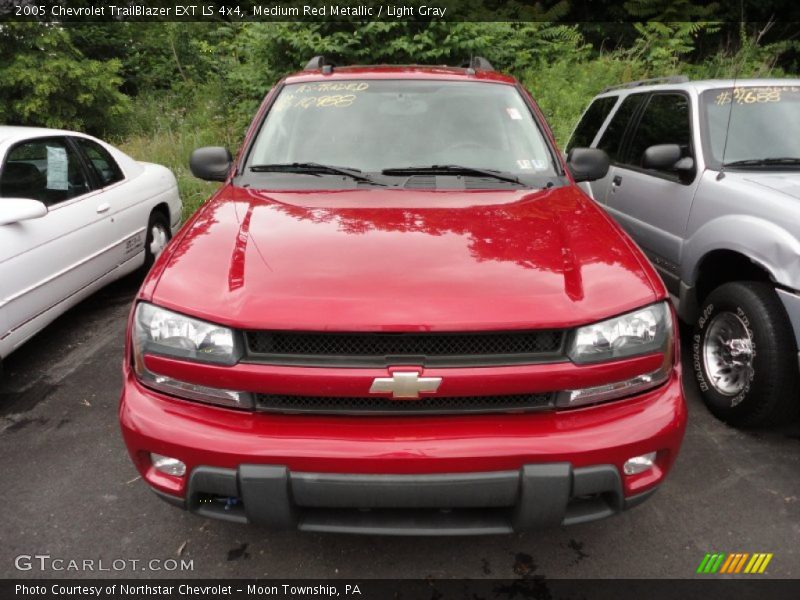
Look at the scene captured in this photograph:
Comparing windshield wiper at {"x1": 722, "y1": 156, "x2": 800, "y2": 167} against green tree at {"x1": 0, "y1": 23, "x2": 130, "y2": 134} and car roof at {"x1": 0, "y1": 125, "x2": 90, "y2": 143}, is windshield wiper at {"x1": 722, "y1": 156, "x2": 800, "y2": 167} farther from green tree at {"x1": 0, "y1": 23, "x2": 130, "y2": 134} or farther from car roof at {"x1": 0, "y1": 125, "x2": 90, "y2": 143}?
green tree at {"x1": 0, "y1": 23, "x2": 130, "y2": 134}

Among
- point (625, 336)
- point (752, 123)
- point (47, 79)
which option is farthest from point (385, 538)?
point (47, 79)

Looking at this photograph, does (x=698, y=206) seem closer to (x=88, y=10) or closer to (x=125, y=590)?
(x=125, y=590)

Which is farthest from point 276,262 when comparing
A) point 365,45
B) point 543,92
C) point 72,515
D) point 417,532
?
point 543,92

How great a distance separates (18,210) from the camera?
12.2ft

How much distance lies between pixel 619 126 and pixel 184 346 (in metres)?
4.32

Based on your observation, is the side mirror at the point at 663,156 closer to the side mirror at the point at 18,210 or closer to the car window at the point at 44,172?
the side mirror at the point at 18,210

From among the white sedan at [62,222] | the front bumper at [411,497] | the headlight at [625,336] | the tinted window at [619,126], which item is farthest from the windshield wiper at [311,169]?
the tinted window at [619,126]

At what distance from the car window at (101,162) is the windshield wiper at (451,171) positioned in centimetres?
319

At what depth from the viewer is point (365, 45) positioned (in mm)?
9055

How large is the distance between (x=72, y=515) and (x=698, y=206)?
3779 mm

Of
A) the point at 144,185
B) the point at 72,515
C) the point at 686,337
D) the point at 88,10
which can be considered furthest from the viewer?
the point at 88,10

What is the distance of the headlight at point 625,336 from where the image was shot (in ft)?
6.69

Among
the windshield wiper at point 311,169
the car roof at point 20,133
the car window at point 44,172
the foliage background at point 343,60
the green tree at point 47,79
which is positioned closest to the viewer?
the windshield wiper at point 311,169

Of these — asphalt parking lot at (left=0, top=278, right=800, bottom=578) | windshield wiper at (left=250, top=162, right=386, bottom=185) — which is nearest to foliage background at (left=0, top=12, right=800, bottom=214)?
windshield wiper at (left=250, top=162, right=386, bottom=185)
